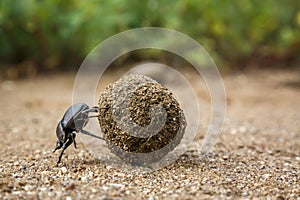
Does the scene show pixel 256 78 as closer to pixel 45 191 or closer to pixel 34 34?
pixel 34 34

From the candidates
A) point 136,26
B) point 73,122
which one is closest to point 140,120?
point 73,122

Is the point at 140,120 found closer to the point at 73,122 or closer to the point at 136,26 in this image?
the point at 73,122

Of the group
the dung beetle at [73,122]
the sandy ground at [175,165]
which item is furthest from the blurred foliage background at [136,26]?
the dung beetle at [73,122]

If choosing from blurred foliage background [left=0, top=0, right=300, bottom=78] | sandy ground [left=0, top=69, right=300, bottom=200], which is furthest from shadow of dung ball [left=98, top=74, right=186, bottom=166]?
blurred foliage background [left=0, top=0, right=300, bottom=78]

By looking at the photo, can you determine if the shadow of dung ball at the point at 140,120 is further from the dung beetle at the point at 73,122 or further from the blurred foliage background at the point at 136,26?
the blurred foliage background at the point at 136,26

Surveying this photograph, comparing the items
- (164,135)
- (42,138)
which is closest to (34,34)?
(42,138)
